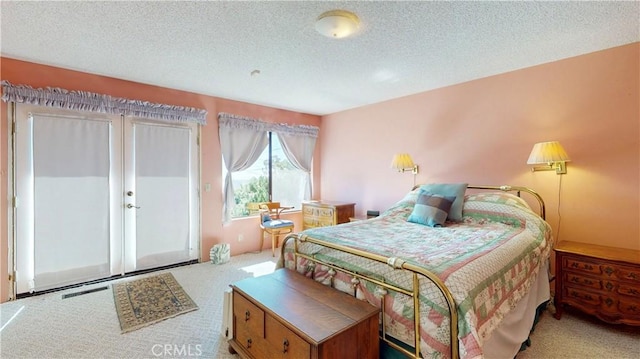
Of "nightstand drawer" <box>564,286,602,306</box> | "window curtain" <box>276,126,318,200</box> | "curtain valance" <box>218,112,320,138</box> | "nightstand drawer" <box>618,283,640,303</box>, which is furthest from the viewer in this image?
"window curtain" <box>276,126,318,200</box>

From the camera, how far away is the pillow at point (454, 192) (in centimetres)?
301

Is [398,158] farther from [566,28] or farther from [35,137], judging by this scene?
[35,137]

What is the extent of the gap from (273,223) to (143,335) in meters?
2.31

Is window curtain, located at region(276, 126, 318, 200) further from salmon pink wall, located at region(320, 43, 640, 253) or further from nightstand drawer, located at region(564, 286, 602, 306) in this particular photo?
nightstand drawer, located at region(564, 286, 602, 306)

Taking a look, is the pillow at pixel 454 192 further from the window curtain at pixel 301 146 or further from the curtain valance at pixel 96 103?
the curtain valance at pixel 96 103

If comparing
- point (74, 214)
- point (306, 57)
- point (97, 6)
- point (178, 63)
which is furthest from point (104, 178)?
point (306, 57)

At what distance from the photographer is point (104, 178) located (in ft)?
11.0

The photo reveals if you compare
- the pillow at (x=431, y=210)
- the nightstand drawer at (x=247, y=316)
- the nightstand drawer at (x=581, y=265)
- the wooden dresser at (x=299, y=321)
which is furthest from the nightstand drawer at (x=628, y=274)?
the nightstand drawer at (x=247, y=316)

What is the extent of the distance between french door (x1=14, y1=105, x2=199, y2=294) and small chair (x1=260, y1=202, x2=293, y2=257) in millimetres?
989

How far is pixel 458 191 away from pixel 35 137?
4.56 metres

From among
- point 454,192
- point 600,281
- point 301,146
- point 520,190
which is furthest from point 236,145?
point 600,281

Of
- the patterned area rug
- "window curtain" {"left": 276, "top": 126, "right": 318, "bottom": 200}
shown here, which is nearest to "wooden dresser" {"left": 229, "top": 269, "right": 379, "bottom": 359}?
the patterned area rug

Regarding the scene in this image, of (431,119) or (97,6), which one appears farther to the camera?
(431,119)

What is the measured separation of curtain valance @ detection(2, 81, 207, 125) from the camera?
283cm
